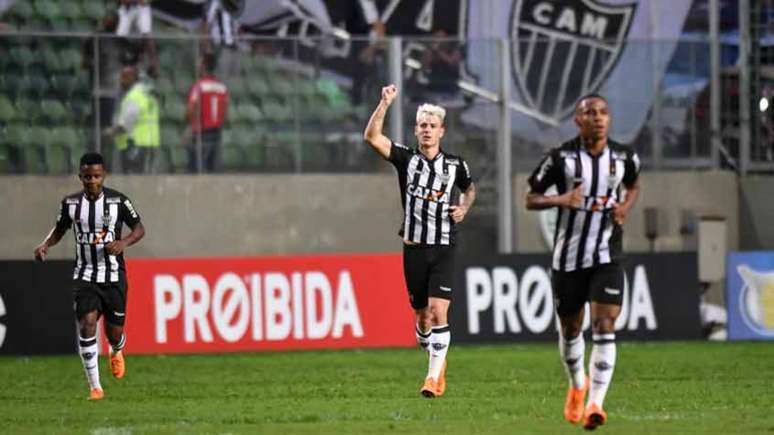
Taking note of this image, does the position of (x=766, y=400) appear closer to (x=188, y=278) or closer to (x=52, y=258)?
(x=188, y=278)

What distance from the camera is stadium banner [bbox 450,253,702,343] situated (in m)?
23.1

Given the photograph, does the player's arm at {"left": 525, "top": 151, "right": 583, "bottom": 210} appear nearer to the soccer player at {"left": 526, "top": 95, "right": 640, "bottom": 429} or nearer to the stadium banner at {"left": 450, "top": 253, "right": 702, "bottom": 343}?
the soccer player at {"left": 526, "top": 95, "right": 640, "bottom": 429}

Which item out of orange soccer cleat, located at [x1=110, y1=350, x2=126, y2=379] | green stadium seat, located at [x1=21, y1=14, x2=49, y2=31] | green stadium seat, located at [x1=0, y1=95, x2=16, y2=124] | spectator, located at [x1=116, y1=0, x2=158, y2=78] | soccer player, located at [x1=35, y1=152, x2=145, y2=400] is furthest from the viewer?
spectator, located at [x1=116, y1=0, x2=158, y2=78]

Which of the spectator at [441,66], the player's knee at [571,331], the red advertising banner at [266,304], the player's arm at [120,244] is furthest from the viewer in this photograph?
the spectator at [441,66]

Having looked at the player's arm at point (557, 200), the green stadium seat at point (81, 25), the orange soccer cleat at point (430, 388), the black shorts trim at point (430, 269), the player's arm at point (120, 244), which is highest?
the green stadium seat at point (81, 25)

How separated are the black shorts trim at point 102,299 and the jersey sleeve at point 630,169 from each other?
6013 mm

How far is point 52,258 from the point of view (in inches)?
944

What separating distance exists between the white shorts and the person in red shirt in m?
1.51

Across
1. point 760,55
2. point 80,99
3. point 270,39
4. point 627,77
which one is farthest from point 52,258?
point 760,55

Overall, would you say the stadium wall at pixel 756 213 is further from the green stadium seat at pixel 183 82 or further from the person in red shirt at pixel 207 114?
the green stadium seat at pixel 183 82

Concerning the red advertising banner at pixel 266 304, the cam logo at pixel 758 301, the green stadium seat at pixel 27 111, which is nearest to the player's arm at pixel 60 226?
the red advertising banner at pixel 266 304

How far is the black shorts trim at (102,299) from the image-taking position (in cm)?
1580

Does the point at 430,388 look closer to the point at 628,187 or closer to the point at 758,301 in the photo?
the point at 628,187

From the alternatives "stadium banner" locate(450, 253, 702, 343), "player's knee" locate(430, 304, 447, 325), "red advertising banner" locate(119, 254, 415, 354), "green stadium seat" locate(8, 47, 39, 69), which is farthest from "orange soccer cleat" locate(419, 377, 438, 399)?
"green stadium seat" locate(8, 47, 39, 69)
